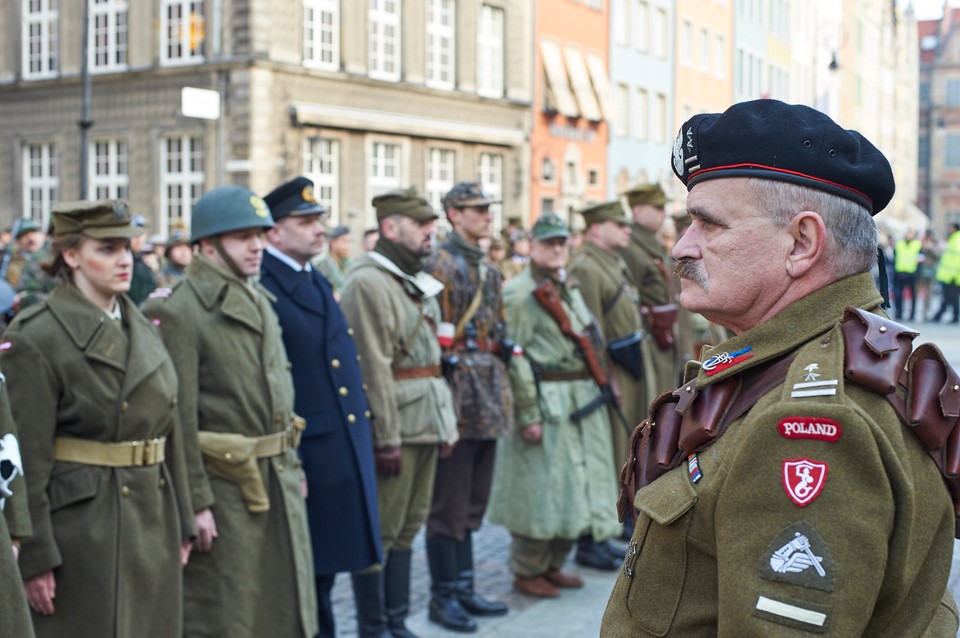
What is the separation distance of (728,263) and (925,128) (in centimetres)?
10321

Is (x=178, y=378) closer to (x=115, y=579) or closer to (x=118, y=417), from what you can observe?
(x=118, y=417)

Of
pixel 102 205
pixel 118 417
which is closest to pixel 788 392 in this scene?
pixel 118 417

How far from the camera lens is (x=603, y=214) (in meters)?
8.65

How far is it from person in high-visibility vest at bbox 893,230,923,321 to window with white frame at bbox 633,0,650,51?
14689mm

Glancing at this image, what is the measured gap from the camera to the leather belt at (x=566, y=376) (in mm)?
7770

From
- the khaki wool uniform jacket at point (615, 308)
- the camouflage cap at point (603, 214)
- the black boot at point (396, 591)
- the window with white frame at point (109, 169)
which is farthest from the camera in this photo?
the window with white frame at point (109, 169)

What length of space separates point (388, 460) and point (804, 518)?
451 cm

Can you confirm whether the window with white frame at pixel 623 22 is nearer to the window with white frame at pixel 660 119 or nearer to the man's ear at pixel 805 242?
the window with white frame at pixel 660 119

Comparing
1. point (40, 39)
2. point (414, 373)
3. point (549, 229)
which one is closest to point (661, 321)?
point (549, 229)

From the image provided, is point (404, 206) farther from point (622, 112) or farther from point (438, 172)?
point (622, 112)

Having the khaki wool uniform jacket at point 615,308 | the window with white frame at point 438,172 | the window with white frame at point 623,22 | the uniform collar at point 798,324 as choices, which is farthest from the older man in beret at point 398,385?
the window with white frame at point 623,22

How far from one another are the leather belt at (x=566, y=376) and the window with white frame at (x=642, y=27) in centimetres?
3586

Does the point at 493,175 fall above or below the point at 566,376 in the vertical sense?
above

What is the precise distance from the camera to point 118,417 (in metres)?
4.68
